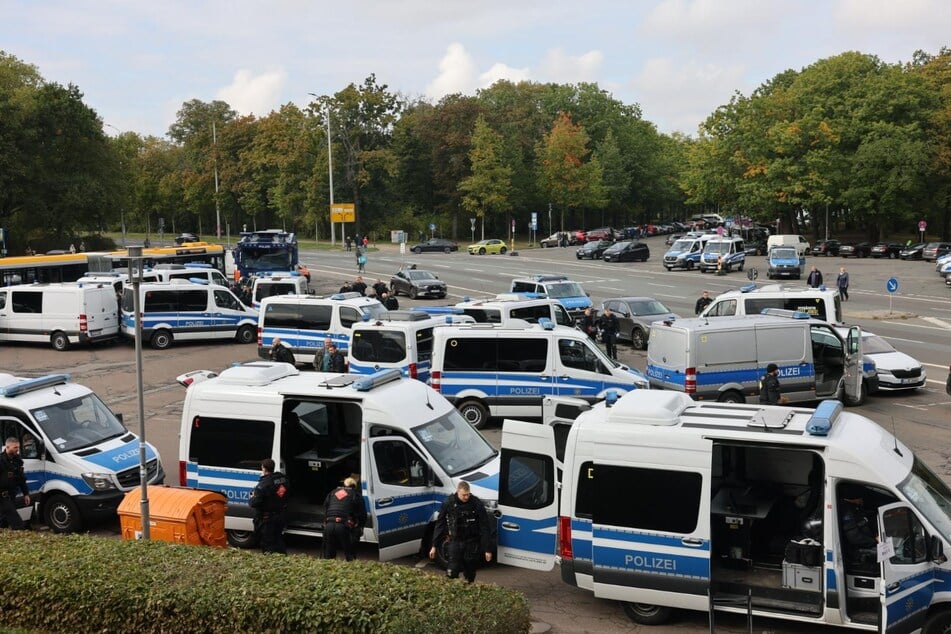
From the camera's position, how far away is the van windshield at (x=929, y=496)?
28.2 feet

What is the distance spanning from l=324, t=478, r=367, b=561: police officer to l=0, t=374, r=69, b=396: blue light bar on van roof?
5.66 metres

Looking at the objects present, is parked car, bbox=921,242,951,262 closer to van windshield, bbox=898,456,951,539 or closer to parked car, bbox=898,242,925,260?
parked car, bbox=898,242,925,260

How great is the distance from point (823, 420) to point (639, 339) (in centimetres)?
1949

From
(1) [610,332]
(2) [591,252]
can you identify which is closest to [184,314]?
(1) [610,332]

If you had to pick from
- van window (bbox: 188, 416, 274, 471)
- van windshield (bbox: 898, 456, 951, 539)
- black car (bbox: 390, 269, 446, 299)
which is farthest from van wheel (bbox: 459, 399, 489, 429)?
black car (bbox: 390, 269, 446, 299)

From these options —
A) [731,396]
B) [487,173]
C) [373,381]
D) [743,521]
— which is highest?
[487,173]

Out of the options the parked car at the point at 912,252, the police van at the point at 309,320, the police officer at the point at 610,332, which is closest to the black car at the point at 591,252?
the parked car at the point at 912,252

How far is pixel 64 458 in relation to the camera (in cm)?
1284

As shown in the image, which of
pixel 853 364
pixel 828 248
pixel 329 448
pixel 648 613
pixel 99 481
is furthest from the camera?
pixel 828 248

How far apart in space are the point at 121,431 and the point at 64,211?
168 ft

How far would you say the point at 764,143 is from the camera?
72938 mm

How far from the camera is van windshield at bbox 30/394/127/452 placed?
1307 centimetres

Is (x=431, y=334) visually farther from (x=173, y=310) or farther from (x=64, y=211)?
(x=64, y=211)

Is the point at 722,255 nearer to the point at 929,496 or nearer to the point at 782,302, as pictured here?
the point at 782,302
